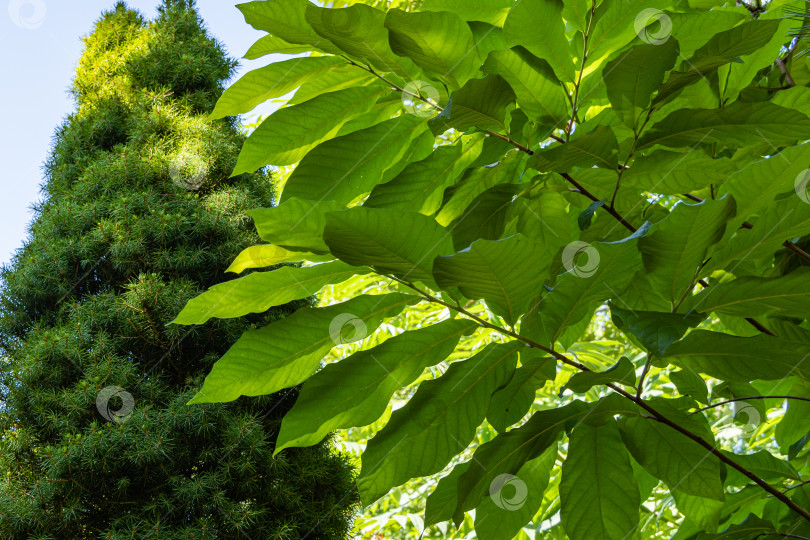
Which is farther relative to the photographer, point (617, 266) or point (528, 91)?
point (528, 91)

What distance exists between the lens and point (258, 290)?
56 cm

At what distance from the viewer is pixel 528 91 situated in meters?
0.58

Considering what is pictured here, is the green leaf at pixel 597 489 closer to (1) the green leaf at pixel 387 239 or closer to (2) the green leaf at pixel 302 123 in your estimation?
(1) the green leaf at pixel 387 239

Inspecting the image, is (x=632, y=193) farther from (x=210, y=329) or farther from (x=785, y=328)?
(x=210, y=329)

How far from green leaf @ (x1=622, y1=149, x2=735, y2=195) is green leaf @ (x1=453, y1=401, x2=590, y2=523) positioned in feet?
0.75

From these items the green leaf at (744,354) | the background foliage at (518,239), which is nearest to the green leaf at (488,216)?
the background foliage at (518,239)

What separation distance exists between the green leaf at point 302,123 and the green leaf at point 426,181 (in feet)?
0.29

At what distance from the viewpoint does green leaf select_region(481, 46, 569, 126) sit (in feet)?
1.87

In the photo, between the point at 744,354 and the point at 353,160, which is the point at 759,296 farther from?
the point at 353,160

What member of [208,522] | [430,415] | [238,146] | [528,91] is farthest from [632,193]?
[238,146]

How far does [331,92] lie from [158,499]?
81.1 inches

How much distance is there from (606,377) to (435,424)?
6.4 inches

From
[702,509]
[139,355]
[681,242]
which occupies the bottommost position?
[702,509]

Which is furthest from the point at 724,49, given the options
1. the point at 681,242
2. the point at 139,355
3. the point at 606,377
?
the point at 139,355
